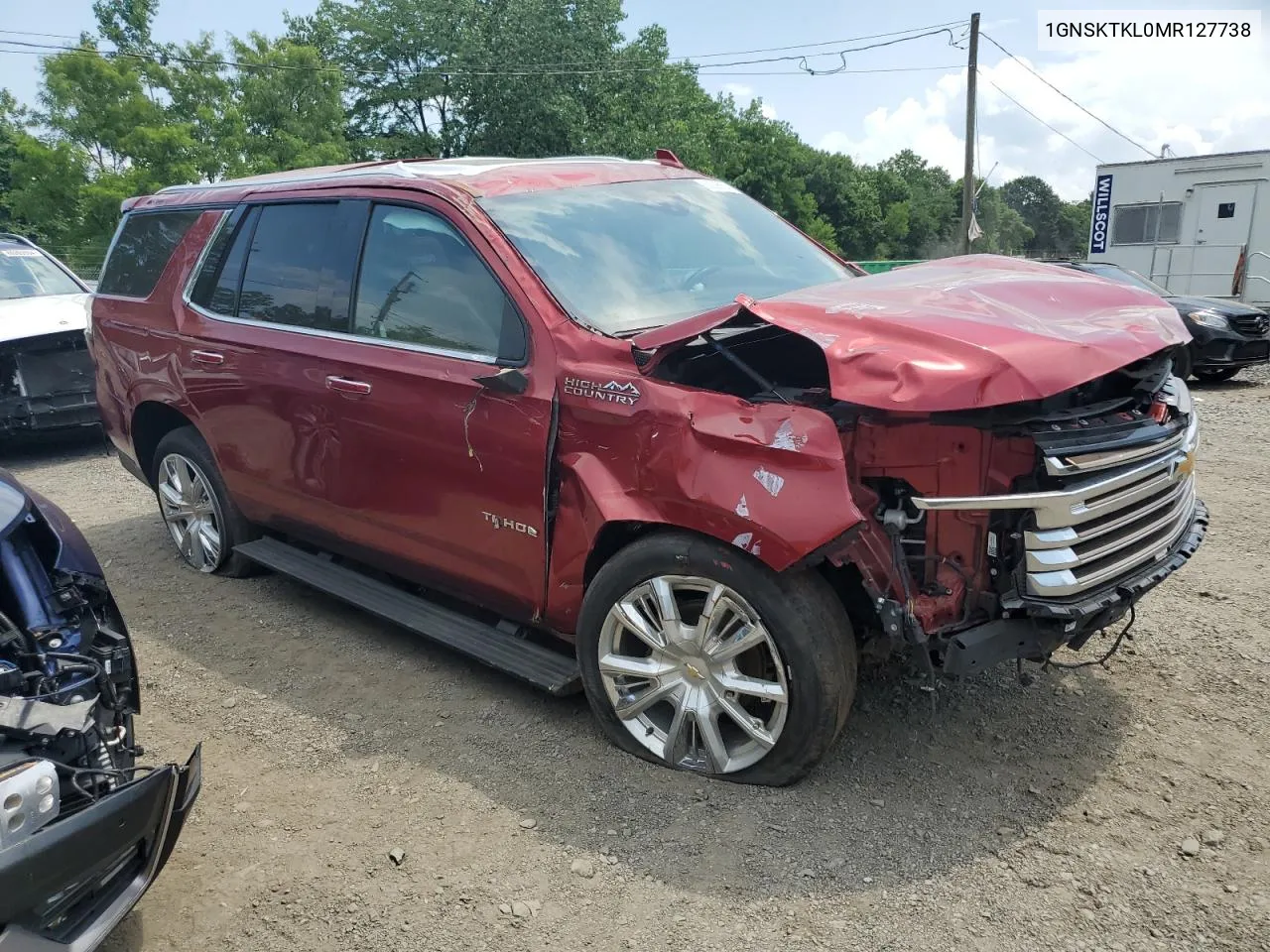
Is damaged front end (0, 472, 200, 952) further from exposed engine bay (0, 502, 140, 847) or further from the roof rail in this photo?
the roof rail

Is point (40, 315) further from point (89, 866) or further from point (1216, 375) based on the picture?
point (1216, 375)

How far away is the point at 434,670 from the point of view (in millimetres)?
4004

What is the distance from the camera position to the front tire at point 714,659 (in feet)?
9.12

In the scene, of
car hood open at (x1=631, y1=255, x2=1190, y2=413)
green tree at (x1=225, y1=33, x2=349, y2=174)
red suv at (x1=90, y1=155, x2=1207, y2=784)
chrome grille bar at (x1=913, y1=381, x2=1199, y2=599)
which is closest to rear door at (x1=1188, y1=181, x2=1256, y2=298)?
red suv at (x1=90, y1=155, x2=1207, y2=784)

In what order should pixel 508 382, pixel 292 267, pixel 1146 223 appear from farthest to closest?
1. pixel 1146 223
2. pixel 292 267
3. pixel 508 382

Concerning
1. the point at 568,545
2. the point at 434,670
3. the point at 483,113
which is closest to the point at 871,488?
the point at 568,545

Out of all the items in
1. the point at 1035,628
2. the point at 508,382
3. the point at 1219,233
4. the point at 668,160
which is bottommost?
the point at 1219,233

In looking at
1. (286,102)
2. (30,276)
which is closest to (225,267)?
(30,276)

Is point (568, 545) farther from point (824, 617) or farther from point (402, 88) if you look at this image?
point (402, 88)

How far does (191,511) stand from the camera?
5.13 meters

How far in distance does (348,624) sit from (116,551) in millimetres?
2066

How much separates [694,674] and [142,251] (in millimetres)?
4008

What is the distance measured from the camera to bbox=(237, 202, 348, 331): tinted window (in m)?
4.06

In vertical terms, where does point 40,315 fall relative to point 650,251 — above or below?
below
